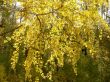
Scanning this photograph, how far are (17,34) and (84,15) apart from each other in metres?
0.98

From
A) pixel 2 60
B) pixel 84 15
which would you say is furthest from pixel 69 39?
pixel 2 60

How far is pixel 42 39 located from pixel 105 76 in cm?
1495

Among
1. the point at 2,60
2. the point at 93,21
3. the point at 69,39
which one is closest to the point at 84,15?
the point at 93,21

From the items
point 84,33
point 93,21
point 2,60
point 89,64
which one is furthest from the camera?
point 89,64

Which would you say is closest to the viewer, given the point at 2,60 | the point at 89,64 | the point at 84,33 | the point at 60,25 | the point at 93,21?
the point at 60,25

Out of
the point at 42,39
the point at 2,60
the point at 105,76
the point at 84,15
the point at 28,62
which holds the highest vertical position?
the point at 84,15

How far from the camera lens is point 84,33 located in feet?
16.8

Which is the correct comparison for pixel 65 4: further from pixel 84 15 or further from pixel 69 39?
pixel 69 39

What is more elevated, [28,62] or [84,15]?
[84,15]

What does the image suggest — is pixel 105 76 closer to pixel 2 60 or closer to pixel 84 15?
pixel 2 60

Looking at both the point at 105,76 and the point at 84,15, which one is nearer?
the point at 84,15

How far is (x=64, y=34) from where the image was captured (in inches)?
182

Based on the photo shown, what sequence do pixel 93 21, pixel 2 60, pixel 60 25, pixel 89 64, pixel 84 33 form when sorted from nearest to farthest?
1. pixel 60 25
2. pixel 93 21
3. pixel 84 33
4. pixel 2 60
5. pixel 89 64

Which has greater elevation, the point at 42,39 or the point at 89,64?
the point at 42,39
